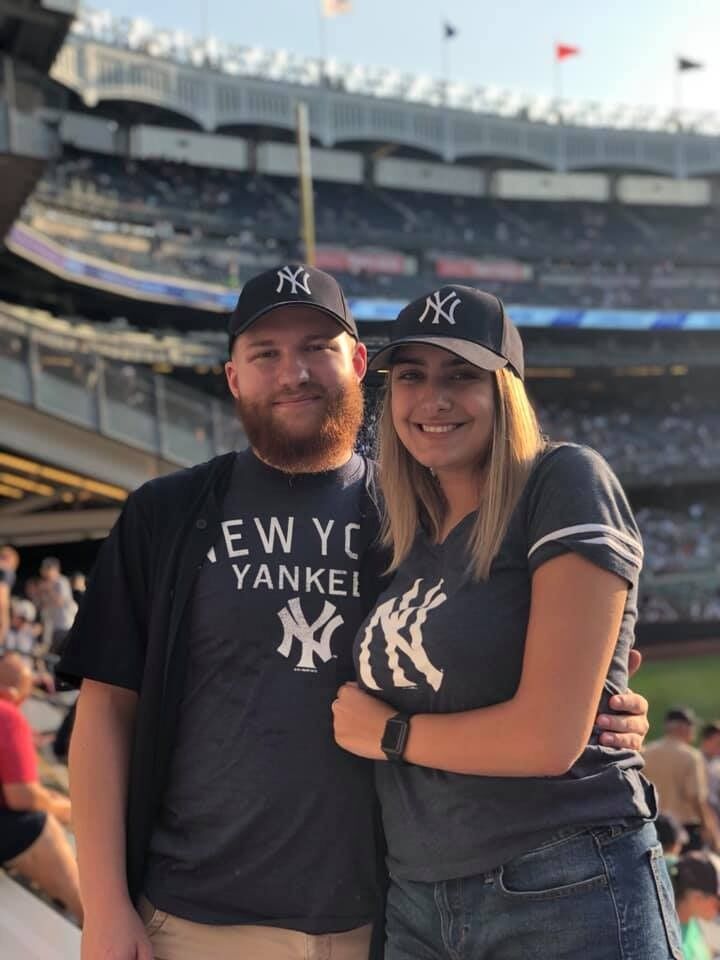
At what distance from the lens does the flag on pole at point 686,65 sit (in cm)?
4553

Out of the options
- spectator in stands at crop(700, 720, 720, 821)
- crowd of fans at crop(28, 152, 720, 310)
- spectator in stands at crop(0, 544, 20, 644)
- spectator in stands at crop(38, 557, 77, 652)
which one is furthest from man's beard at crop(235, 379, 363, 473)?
crowd of fans at crop(28, 152, 720, 310)

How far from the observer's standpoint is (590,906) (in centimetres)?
166

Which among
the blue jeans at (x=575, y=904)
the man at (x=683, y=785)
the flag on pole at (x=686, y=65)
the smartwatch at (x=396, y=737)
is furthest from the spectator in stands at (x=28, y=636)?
the flag on pole at (x=686, y=65)

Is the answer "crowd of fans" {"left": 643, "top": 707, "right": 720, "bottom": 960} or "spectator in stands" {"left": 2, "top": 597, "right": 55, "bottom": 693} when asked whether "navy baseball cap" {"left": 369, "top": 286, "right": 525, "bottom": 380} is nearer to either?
"crowd of fans" {"left": 643, "top": 707, "right": 720, "bottom": 960}

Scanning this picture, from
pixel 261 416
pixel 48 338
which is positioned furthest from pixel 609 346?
pixel 261 416

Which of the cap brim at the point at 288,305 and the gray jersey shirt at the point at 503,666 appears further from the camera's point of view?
the cap brim at the point at 288,305

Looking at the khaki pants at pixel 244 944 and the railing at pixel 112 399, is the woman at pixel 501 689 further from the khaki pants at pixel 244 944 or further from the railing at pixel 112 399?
the railing at pixel 112 399

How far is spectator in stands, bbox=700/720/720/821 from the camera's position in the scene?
27.8 feet

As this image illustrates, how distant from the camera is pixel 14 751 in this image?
14.3 feet

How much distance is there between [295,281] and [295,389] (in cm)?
23

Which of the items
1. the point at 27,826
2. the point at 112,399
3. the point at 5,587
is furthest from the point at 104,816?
the point at 112,399

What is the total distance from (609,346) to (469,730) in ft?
127

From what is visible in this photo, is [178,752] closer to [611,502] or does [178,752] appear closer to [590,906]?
[590,906]

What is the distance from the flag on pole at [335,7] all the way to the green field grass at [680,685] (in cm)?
2388
